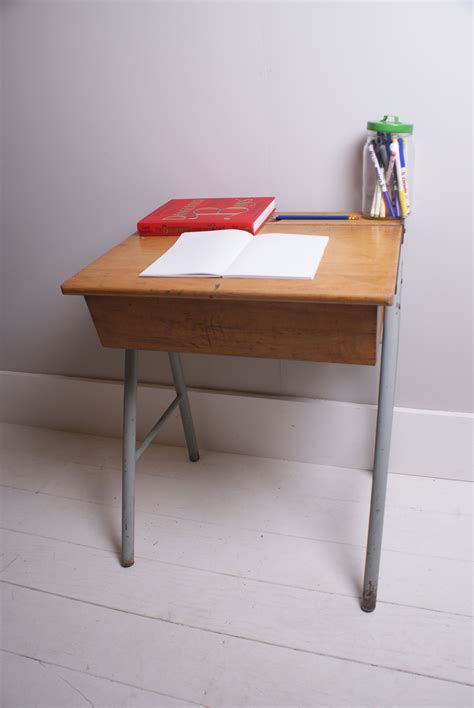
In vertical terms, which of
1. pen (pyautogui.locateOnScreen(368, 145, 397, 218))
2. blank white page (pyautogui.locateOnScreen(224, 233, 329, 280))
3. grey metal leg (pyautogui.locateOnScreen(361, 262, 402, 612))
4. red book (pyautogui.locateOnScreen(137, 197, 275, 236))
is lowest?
grey metal leg (pyautogui.locateOnScreen(361, 262, 402, 612))

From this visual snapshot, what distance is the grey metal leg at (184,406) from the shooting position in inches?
67.5

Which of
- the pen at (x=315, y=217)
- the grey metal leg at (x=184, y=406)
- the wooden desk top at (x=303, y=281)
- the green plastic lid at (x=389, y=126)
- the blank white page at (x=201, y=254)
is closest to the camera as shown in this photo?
the wooden desk top at (x=303, y=281)

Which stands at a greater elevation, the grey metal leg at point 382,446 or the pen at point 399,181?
the pen at point 399,181

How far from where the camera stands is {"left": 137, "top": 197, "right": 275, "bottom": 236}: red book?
1370 mm

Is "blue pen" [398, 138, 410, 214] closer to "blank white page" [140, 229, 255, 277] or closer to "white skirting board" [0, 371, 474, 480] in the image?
"blank white page" [140, 229, 255, 277]

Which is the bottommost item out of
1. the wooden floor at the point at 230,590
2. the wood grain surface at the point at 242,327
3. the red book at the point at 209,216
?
the wooden floor at the point at 230,590

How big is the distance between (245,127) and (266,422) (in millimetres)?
853

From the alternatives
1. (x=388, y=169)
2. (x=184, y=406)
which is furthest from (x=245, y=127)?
(x=184, y=406)

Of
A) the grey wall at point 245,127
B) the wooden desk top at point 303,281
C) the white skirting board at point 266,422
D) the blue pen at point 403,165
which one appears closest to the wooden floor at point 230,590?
the white skirting board at point 266,422

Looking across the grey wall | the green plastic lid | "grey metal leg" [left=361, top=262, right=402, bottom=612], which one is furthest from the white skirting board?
the green plastic lid

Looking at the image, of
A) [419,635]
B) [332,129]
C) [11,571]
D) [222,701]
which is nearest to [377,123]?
→ [332,129]

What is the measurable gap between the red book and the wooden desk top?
0.04 m

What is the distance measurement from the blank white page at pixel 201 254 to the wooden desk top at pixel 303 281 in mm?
22

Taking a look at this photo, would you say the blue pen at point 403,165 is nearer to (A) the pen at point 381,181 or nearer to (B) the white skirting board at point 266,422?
(A) the pen at point 381,181
